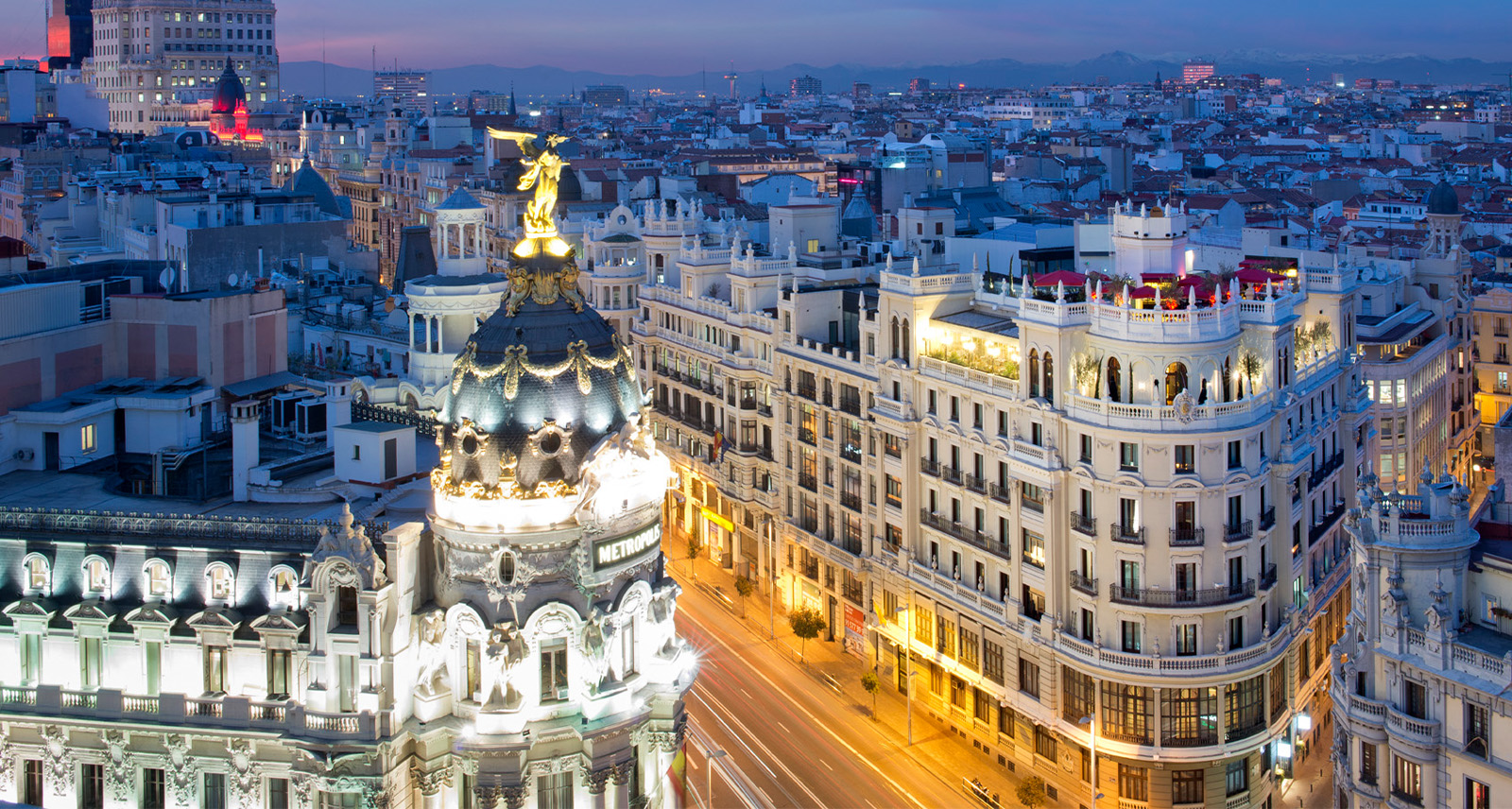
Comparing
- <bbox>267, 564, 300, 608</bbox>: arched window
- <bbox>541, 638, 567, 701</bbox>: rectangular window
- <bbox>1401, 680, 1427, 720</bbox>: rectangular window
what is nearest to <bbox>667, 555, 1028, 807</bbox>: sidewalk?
<bbox>1401, 680, 1427, 720</bbox>: rectangular window

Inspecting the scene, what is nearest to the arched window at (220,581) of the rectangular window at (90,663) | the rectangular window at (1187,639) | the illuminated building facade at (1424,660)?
the rectangular window at (90,663)

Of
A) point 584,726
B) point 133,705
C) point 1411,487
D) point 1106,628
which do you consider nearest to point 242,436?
point 133,705

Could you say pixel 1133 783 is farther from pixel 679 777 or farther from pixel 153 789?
pixel 153 789

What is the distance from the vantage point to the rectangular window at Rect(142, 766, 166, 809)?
188 ft

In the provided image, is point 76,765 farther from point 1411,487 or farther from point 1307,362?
point 1411,487

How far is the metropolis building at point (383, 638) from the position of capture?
56.0 metres

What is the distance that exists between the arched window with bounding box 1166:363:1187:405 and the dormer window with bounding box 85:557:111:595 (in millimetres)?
49495

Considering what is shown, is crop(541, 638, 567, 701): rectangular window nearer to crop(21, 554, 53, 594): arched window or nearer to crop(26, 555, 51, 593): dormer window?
crop(21, 554, 53, 594): arched window

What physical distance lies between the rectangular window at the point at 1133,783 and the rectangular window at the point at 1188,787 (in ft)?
4.56

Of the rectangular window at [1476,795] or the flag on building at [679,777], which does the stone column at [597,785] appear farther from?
the rectangular window at [1476,795]

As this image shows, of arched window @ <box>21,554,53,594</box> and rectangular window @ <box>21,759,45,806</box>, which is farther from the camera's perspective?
Result: arched window @ <box>21,554,53,594</box>

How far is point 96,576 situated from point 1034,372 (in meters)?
47.5

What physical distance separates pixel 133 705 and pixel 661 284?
3082 inches

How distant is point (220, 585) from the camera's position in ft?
189
